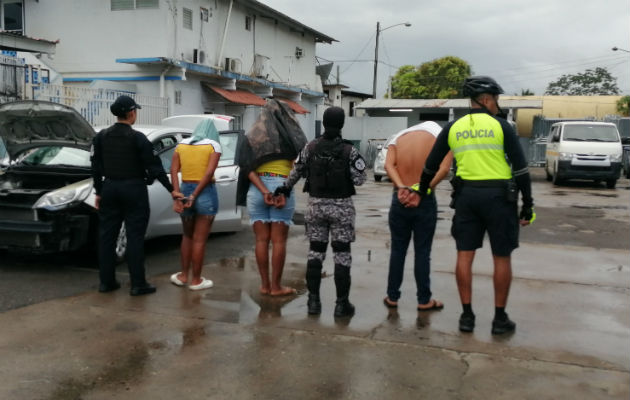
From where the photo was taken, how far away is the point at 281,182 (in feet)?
18.1

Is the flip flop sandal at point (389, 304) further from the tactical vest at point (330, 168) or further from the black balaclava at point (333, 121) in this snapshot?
the black balaclava at point (333, 121)

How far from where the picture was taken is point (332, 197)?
5117 millimetres

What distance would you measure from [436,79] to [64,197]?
179 feet

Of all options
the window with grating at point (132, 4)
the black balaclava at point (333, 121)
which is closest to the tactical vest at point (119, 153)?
the black balaclava at point (333, 121)

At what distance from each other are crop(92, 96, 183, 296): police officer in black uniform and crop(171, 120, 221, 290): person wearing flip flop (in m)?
0.16

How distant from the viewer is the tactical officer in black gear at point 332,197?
5070 millimetres

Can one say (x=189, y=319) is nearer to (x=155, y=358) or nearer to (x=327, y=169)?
(x=155, y=358)

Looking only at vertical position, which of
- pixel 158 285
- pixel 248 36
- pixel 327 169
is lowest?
pixel 158 285

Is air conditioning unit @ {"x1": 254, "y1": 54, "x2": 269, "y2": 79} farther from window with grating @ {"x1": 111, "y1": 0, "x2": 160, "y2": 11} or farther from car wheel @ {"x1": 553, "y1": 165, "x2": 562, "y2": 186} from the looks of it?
car wheel @ {"x1": 553, "y1": 165, "x2": 562, "y2": 186}

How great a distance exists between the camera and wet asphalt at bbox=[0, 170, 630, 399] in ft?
12.2

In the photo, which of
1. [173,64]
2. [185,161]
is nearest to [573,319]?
[185,161]

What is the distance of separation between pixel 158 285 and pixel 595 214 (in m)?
9.10

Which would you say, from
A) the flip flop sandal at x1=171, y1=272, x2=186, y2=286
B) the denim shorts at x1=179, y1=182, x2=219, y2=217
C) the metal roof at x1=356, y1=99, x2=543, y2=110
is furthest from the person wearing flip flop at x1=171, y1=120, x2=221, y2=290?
the metal roof at x1=356, y1=99, x2=543, y2=110

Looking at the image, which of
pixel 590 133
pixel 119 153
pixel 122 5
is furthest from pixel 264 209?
pixel 122 5
